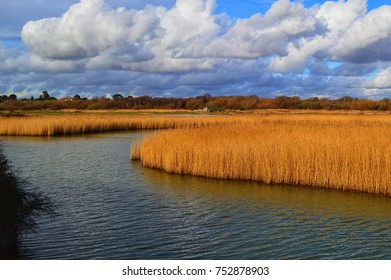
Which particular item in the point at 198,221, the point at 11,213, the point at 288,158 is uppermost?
the point at 288,158

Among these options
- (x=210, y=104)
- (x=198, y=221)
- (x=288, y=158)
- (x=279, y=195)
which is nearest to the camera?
(x=198, y=221)

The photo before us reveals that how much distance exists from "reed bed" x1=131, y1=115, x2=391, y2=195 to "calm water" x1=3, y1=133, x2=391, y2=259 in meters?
0.45

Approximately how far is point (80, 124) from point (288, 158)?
23814 millimetres

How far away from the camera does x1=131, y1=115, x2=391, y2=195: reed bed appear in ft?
38.6

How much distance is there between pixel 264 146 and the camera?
44.6 ft

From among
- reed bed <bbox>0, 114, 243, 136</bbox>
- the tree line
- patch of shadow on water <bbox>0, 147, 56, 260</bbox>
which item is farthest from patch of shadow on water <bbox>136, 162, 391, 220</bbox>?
the tree line

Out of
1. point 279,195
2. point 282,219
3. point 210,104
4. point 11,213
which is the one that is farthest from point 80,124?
point 210,104

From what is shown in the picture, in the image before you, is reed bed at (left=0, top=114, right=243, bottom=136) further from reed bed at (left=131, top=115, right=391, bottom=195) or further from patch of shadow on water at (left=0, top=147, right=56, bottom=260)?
patch of shadow on water at (left=0, top=147, right=56, bottom=260)

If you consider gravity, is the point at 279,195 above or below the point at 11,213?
below

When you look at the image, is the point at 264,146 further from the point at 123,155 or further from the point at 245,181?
the point at 123,155

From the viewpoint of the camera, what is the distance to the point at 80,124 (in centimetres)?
3400

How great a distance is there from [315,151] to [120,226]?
6265 millimetres

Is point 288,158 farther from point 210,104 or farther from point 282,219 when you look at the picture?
point 210,104
